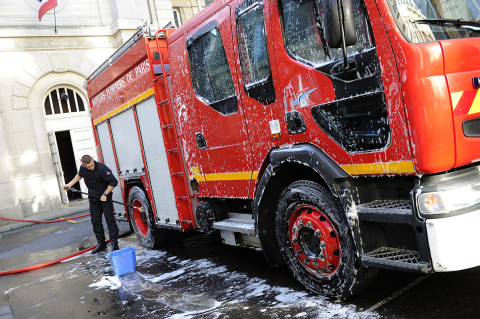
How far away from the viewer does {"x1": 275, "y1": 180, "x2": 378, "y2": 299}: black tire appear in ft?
10.5

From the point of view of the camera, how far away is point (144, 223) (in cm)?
689

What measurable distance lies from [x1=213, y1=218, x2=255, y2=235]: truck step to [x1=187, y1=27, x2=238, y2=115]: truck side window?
1112mm

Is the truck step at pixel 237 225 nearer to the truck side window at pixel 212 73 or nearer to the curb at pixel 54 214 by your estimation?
the truck side window at pixel 212 73

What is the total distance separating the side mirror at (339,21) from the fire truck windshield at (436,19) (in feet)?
1.14

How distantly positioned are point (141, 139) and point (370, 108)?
3.86 m

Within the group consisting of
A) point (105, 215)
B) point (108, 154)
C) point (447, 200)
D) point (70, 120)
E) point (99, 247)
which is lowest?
point (99, 247)

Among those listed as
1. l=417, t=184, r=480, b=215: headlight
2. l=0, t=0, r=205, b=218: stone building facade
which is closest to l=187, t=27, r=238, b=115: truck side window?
l=417, t=184, r=480, b=215: headlight

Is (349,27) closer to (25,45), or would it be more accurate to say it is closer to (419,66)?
(419,66)

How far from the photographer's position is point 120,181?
721cm

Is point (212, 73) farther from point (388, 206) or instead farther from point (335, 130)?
point (388, 206)

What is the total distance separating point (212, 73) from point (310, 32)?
1.35 m

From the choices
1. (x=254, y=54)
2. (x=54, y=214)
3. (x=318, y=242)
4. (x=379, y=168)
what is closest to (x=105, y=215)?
(x=254, y=54)

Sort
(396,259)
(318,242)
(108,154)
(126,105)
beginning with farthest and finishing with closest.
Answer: (108,154) → (126,105) → (318,242) → (396,259)

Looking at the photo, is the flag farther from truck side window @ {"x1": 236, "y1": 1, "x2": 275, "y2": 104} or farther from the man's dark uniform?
truck side window @ {"x1": 236, "y1": 1, "x2": 275, "y2": 104}
